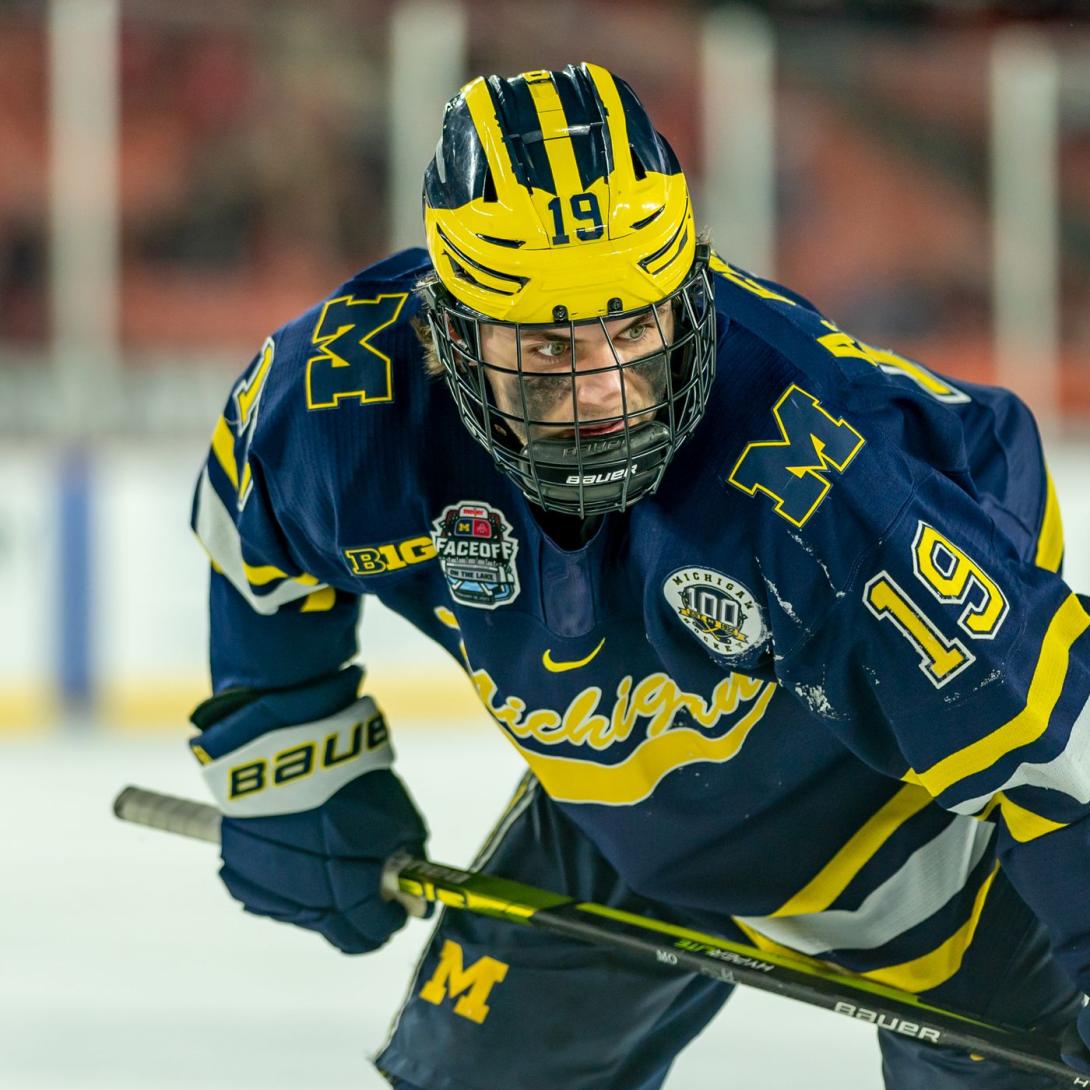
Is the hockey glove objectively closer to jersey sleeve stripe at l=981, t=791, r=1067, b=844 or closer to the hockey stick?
the hockey stick

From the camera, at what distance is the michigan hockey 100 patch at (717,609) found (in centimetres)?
162

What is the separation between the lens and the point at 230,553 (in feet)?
6.78

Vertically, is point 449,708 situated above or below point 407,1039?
below

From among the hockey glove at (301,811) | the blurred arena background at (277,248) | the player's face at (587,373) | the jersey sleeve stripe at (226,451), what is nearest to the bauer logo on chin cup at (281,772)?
the hockey glove at (301,811)

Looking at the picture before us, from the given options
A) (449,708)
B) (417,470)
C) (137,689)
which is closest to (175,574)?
(137,689)

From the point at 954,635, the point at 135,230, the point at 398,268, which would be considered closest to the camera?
the point at 954,635

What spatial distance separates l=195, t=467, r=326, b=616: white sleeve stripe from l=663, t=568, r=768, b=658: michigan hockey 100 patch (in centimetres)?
55

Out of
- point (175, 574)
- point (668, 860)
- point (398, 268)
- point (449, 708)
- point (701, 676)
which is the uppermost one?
point (398, 268)

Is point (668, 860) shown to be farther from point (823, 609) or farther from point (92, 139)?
point (92, 139)

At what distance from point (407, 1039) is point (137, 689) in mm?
3121

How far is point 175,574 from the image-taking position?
5023 millimetres

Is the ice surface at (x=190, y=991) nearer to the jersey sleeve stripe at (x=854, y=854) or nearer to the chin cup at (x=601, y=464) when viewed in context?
the jersey sleeve stripe at (x=854, y=854)

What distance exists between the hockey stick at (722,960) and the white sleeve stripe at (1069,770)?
0.34 m

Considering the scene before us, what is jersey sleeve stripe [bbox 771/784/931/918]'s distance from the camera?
1907 millimetres
